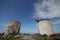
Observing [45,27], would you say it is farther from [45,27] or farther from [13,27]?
[13,27]

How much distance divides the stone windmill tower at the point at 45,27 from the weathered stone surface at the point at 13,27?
4.75 ft

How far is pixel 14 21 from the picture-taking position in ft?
31.3

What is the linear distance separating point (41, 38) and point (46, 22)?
182 cm

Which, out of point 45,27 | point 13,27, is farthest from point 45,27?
point 13,27

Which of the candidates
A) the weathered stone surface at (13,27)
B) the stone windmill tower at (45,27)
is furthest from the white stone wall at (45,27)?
the weathered stone surface at (13,27)

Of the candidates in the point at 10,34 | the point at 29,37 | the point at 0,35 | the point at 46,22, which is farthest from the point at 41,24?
the point at 0,35

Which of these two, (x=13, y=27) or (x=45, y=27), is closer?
(x=13, y=27)

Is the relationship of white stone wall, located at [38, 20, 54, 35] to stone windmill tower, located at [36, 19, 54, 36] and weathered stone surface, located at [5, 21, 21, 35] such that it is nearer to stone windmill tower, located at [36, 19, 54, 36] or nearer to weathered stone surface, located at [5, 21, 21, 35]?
stone windmill tower, located at [36, 19, 54, 36]

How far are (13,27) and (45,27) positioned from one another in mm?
2131

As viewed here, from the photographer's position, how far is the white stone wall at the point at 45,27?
31.3 ft

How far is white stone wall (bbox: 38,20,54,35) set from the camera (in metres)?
9.54

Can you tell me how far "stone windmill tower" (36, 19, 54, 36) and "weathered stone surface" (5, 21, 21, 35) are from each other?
4.75 ft

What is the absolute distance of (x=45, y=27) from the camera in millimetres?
9625

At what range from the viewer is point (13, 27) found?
9469 mm
